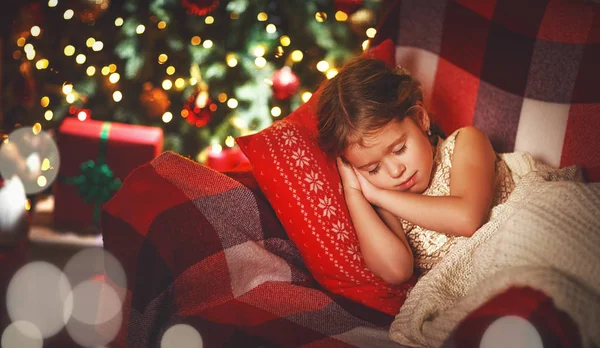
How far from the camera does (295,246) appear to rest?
50.4 inches

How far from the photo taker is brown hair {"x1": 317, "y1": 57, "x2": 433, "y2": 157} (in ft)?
3.77

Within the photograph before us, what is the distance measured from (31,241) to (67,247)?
0.15m

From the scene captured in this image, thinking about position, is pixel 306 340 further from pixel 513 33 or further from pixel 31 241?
pixel 31 241

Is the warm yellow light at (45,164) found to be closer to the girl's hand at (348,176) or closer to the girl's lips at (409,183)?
the girl's hand at (348,176)

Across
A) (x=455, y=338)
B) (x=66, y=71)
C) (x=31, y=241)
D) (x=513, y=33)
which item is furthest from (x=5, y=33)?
(x=455, y=338)

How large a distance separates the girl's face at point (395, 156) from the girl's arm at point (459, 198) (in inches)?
1.2

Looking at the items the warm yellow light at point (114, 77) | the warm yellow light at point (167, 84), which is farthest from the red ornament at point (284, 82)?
the warm yellow light at point (114, 77)

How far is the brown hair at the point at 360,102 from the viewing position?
1.15 meters

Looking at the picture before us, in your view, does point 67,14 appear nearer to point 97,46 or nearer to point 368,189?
point 97,46

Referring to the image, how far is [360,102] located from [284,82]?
99 cm

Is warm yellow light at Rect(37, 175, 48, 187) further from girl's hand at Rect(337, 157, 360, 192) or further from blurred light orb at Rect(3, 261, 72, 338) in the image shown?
girl's hand at Rect(337, 157, 360, 192)

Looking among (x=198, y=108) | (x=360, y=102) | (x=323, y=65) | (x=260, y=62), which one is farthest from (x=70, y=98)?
(x=360, y=102)

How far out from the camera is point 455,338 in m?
0.82

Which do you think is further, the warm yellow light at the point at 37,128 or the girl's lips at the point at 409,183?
the warm yellow light at the point at 37,128
